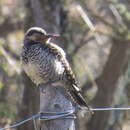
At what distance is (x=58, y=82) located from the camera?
207 inches

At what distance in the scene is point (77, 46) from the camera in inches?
467

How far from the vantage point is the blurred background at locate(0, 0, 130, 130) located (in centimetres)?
1052

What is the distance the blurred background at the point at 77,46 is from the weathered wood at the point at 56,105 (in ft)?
17.9

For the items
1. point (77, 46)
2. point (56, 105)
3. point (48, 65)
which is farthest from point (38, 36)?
point (77, 46)

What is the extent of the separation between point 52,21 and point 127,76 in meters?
2.66

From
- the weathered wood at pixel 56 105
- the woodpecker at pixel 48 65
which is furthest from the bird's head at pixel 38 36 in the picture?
the weathered wood at pixel 56 105

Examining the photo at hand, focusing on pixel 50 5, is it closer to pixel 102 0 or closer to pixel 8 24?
pixel 102 0

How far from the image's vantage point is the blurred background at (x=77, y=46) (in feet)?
34.5

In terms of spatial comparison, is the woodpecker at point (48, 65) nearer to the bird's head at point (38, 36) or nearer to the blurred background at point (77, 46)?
the bird's head at point (38, 36)

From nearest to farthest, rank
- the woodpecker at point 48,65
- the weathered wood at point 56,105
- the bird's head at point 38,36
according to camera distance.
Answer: the weathered wood at point 56,105 → the woodpecker at point 48,65 → the bird's head at point 38,36

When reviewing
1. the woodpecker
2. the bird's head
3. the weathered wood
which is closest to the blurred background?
the bird's head

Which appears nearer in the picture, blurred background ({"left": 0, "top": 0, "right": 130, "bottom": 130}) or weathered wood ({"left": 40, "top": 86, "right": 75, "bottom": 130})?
weathered wood ({"left": 40, "top": 86, "right": 75, "bottom": 130})

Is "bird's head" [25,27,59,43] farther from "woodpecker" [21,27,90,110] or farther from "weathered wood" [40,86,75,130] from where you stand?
"weathered wood" [40,86,75,130]

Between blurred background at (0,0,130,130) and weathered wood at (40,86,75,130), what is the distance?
5.45 m
